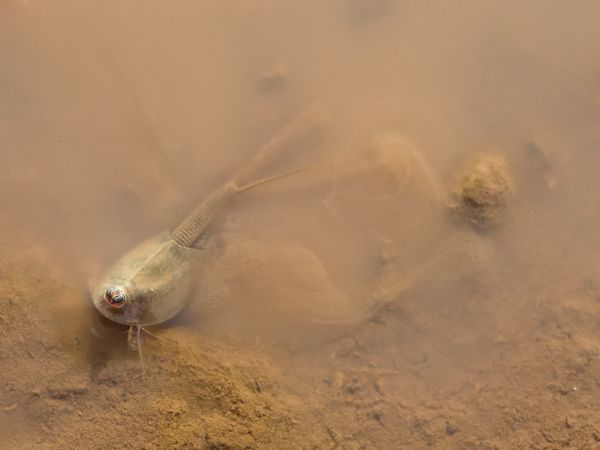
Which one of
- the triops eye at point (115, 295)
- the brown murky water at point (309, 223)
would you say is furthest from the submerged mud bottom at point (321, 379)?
the triops eye at point (115, 295)

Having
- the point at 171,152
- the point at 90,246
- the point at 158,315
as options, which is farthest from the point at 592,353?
the point at 90,246

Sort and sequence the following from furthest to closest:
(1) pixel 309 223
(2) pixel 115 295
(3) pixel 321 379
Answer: (1) pixel 309 223 → (3) pixel 321 379 → (2) pixel 115 295

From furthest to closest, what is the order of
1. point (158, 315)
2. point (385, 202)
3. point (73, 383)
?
1. point (385, 202)
2. point (158, 315)
3. point (73, 383)

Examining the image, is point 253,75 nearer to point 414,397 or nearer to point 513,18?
point 513,18

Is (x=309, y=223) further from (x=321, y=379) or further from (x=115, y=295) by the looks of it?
(x=115, y=295)

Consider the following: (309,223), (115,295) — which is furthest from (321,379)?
(115,295)

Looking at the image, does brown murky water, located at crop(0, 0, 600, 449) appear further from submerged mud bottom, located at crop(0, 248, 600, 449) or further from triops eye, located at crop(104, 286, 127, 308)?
triops eye, located at crop(104, 286, 127, 308)
